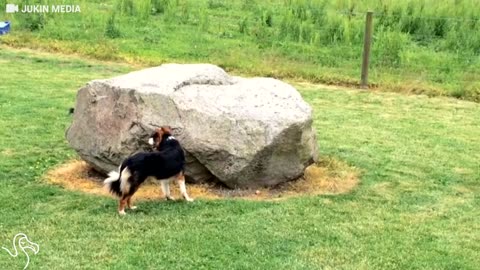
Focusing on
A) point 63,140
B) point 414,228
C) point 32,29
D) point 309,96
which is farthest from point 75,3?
point 414,228

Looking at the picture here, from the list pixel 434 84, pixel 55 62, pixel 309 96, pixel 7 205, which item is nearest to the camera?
pixel 7 205

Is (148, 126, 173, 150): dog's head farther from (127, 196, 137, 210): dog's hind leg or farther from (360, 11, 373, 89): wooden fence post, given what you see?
(360, 11, 373, 89): wooden fence post

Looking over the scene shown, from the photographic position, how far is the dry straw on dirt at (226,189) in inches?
268

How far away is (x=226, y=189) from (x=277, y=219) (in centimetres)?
92

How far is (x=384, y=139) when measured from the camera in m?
9.41

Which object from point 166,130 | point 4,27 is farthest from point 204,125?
point 4,27

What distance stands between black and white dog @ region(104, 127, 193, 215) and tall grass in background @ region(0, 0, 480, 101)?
758 centimetres

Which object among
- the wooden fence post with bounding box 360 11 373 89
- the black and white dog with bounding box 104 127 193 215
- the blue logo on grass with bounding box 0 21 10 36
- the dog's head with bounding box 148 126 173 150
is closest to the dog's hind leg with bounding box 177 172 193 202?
the black and white dog with bounding box 104 127 193 215

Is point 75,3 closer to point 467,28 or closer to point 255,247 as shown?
point 467,28

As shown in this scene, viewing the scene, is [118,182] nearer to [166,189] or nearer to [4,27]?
[166,189]

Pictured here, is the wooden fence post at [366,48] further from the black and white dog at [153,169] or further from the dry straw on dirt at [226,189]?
the black and white dog at [153,169]

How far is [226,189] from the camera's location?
6930mm

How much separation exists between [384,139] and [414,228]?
11.2 ft

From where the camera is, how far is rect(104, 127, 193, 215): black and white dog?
6.06 m
